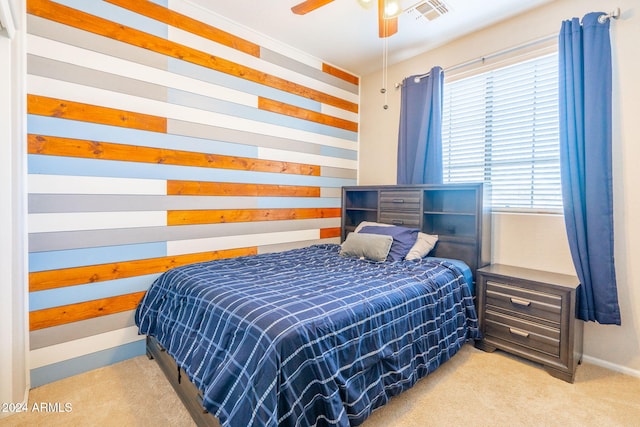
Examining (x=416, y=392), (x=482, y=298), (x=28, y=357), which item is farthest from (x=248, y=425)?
(x=482, y=298)

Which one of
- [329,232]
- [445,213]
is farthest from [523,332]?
[329,232]

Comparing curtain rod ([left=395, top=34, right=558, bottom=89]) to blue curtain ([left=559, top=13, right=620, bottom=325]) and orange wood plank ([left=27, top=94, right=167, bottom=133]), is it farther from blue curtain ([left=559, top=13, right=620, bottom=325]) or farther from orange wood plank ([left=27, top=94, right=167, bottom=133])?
orange wood plank ([left=27, top=94, right=167, bottom=133])

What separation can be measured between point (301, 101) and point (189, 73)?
1183 mm

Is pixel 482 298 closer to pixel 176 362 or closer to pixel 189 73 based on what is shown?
pixel 176 362

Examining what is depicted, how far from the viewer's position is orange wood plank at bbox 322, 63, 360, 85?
3.58 metres

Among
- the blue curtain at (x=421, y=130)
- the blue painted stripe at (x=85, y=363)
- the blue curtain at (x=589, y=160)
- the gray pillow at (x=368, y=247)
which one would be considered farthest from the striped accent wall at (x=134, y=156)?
the blue curtain at (x=589, y=160)

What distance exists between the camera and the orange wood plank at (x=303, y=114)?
3.04m

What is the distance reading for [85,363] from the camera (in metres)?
2.12

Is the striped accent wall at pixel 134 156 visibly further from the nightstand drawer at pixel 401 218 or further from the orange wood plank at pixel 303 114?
the nightstand drawer at pixel 401 218

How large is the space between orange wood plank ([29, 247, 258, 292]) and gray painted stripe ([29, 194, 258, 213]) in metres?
0.39

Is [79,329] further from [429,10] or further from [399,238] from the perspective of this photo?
[429,10]

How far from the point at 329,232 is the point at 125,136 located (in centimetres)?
229

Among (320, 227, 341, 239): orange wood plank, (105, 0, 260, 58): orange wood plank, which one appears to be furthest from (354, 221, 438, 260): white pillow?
(105, 0, 260, 58): orange wood plank

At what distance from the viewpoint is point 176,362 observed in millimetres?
1729
